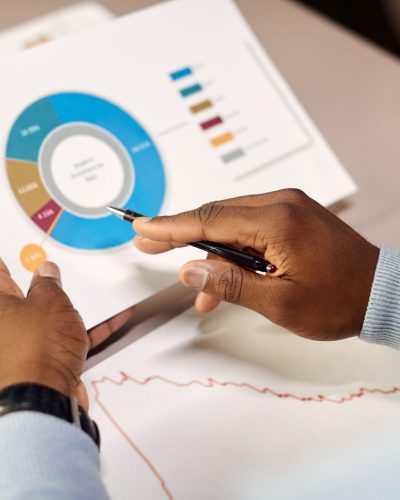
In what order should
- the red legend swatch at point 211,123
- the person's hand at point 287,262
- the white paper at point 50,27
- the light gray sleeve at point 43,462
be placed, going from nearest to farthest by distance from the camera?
Answer: the light gray sleeve at point 43,462, the person's hand at point 287,262, the red legend swatch at point 211,123, the white paper at point 50,27

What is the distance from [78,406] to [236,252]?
16 centimetres

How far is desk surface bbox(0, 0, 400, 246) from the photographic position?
662 mm

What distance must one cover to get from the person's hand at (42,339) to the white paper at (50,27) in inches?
15.2

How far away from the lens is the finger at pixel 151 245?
1.67ft

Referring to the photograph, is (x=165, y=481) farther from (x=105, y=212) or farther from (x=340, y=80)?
(x=340, y=80)

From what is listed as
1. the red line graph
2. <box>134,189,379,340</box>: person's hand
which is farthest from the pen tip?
the red line graph

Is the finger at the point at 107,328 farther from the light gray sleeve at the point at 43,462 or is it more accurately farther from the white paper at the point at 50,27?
the white paper at the point at 50,27

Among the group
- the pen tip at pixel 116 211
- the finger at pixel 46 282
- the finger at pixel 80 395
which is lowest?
the finger at pixel 80 395

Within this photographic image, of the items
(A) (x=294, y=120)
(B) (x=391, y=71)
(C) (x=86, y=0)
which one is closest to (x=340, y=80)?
(B) (x=391, y=71)

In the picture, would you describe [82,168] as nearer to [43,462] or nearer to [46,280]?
[46,280]

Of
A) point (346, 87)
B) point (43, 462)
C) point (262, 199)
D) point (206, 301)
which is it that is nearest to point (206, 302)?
point (206, 301)

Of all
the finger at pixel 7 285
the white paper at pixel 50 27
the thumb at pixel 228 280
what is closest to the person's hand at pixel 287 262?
the thumb at pixel 228 280

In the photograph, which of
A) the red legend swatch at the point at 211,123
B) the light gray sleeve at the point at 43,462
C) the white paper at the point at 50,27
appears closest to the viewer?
the light gray sleeve at the point at 43,462

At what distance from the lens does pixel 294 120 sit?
0.63 meters
